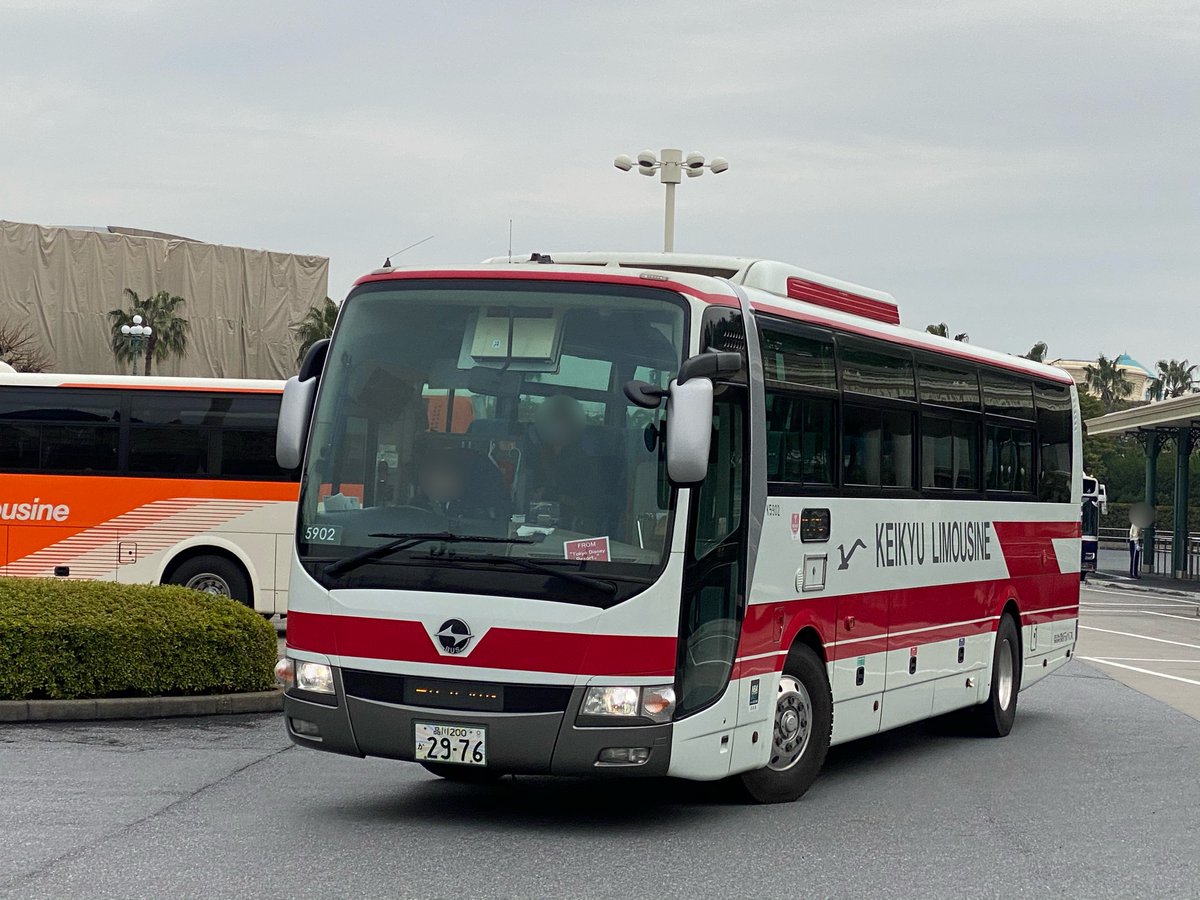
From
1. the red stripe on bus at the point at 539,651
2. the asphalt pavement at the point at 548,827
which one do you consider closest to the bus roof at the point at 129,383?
the asphalt pavement at the point at 548,827

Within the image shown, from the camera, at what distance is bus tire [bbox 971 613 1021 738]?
13.9 meters

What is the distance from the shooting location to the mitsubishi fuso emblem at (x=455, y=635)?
332 inches

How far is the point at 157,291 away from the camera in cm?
8750

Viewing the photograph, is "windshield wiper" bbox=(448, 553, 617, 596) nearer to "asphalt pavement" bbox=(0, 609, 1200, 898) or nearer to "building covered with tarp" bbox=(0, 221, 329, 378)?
"asphalt pavement" bbox=(0, 609, 1200, 898)

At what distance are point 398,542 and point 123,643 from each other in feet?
16.3

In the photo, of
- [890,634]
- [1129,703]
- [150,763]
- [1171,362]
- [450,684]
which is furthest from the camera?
[1171,362]

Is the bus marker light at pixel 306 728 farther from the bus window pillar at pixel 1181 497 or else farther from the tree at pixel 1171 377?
the tree at pixel 1171 377

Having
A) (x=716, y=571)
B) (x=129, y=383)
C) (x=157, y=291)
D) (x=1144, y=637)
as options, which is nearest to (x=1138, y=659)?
(x=1144, y=637)

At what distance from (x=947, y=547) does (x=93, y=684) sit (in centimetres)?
641

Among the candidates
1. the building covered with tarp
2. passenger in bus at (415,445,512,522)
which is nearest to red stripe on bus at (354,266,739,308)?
passenger in bus at (415,445,512,522)

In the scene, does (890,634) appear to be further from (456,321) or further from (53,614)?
(53,614)

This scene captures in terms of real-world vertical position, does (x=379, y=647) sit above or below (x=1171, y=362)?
below

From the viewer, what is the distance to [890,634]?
11.5 m

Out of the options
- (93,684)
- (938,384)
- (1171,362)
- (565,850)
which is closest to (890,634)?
(938,384)
